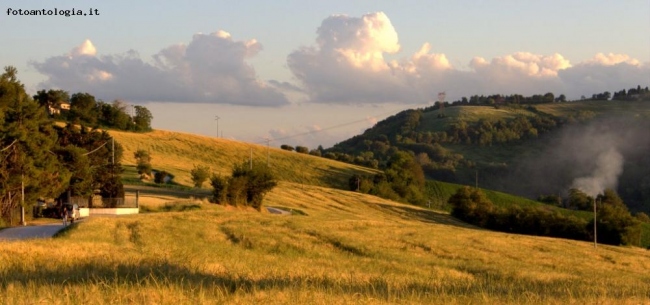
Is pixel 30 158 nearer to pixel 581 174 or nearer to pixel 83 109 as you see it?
pixel 83 109

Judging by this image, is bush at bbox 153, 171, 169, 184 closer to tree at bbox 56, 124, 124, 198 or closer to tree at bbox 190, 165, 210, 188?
tree at bbox 190, 165, 210, 188

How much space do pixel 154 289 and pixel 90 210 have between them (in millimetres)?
52509

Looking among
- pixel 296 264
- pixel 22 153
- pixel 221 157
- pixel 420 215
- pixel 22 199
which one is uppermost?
pixel 22 153

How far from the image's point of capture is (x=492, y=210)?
101 metres

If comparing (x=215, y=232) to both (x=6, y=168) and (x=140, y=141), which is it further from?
(x=140, y=141)

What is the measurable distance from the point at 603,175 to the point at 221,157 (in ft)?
348

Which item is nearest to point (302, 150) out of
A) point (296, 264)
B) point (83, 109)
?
point (83, 109)

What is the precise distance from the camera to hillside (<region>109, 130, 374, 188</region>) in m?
114

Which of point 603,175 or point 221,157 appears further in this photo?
point 603,175

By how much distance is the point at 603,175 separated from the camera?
591ft

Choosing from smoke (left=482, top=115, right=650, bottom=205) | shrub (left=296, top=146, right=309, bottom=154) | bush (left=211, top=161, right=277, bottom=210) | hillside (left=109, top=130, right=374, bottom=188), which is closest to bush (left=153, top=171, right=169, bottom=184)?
hillside (left=109, top=130, right=374, bottom=188)

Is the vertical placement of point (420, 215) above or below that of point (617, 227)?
above

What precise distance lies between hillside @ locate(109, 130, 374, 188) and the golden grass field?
29.9 metres

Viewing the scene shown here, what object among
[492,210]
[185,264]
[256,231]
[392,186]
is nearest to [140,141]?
[392,186]
